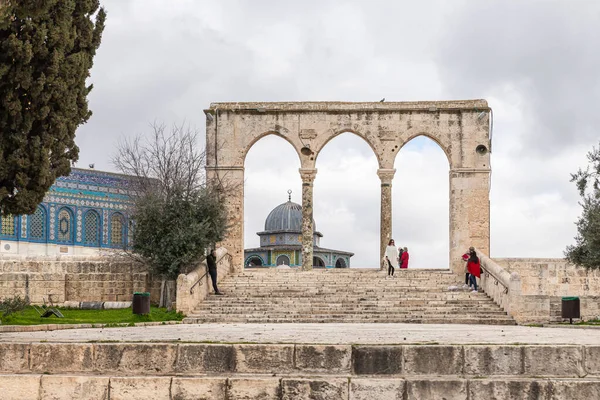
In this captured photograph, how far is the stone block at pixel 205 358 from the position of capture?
29.9ft

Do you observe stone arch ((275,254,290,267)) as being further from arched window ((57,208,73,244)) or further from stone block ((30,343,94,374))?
stone block ((30,343,94,374))

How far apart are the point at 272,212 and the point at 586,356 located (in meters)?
33.5

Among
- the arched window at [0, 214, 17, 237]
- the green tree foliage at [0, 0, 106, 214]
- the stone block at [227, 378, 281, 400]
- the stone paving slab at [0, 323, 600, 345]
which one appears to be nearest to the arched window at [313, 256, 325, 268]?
the arched window at [0, 214, 17, 237]

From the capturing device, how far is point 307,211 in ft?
82.7

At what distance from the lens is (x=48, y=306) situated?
2119 cm

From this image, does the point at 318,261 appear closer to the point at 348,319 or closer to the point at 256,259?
the point at 256,259

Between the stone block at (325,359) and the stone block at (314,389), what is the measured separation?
8.0 inches

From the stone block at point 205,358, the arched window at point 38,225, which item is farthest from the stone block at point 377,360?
the arched window at point 38,225

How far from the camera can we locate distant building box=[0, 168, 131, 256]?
3944 centimetres

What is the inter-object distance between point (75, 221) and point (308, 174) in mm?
19086

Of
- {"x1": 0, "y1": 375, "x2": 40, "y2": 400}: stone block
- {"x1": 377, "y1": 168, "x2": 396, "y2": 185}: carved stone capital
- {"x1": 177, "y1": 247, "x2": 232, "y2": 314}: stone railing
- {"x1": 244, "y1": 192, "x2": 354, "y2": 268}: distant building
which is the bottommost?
{"x1": 0, "y1": 375, "x2": 40, "y2": 400}: stone block

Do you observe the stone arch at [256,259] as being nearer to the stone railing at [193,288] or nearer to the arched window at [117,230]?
the arched window at [117,230]

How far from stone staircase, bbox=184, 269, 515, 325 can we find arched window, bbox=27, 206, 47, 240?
63.8 feet

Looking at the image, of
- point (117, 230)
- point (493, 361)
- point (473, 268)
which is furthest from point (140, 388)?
point (117, 230)
